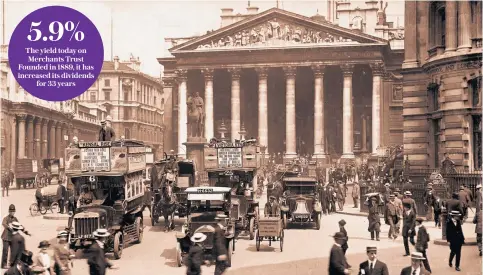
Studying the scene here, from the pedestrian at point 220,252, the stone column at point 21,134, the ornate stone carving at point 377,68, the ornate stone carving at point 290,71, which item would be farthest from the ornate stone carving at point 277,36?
the pedestrian at point 220,252

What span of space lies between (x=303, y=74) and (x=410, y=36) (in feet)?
130

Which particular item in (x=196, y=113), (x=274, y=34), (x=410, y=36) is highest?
(x=274, y=34)

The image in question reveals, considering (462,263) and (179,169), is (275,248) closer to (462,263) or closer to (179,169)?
(462,263)

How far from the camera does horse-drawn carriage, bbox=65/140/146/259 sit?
709 inches

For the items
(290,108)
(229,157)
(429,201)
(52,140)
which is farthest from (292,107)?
(229,157)

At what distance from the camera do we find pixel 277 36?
224 ft

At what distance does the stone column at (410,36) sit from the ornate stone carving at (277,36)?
31064 millimetres

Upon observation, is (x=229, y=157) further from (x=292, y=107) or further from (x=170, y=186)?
(x=292, y=107)

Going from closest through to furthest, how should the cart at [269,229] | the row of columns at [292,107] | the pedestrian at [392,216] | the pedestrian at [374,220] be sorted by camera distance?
the cart at [269,229] < the pedestrian at [392,216] < the pedestrian at [374,220] < the row of columns at [292,107]

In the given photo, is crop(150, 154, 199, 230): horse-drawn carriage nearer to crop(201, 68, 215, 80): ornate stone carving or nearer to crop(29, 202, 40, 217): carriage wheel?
crop(29, 202, 40, 217): carriage wheel

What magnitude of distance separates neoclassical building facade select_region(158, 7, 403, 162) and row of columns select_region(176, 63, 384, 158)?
0.11 metres

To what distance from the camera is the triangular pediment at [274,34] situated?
66938mm

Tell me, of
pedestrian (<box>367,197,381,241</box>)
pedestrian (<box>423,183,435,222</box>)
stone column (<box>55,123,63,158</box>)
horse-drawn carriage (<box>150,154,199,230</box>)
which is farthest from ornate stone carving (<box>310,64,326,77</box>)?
pedestrian (<box>367,197,381,241</box>)

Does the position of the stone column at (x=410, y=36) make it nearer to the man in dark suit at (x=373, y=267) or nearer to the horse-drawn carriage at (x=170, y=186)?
the horse-drawn carriage at (x=170, y=186)
